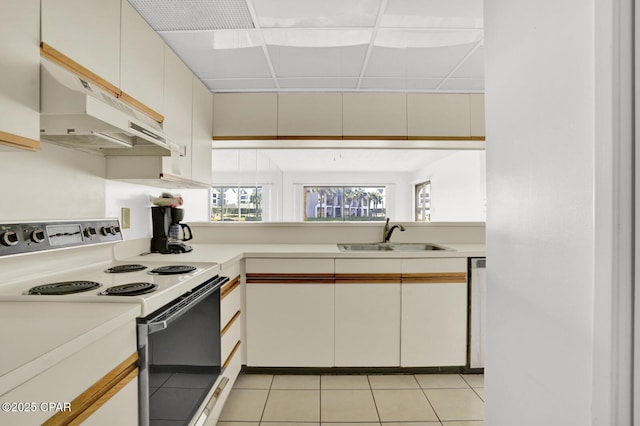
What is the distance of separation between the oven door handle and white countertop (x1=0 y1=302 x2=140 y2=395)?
6cm

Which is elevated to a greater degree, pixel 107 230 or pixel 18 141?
pixel 18 141

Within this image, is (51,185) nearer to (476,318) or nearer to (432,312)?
(432,312)

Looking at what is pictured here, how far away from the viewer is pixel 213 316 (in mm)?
1594

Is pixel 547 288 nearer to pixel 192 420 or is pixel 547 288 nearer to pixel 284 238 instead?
pixel 192 420

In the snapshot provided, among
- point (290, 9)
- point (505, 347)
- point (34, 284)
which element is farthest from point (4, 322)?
point (290, 9)

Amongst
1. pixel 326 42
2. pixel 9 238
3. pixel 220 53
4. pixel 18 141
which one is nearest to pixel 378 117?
pixel 326 42

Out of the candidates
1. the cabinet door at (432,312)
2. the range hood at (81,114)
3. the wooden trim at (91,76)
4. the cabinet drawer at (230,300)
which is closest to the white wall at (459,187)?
the cabinet door at (432,312)

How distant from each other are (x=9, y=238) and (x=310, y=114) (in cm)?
203

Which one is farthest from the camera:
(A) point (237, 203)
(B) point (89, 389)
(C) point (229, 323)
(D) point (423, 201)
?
(A) point (237, 203)

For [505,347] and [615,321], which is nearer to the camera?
[615,321]

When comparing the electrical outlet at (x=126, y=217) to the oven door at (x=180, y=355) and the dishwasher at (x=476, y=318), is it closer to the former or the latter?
the oven door at (x=180, y=355)

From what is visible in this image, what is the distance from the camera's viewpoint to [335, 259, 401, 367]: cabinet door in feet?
7.04

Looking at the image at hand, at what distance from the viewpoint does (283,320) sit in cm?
213

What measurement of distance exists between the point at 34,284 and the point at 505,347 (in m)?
1.62
